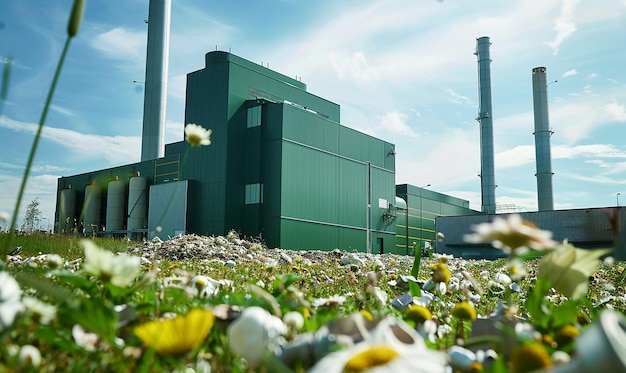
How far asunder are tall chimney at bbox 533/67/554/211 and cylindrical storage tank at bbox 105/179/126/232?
A: 2317 cm

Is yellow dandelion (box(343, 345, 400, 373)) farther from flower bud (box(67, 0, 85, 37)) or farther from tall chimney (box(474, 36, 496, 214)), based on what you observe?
tall chimney (box(474, 36, 496, 214))

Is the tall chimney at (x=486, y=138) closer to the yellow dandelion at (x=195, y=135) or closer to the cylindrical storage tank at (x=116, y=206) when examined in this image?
the cylindrical storage tank at (x=116, y=206)

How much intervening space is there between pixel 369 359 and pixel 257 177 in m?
19.7

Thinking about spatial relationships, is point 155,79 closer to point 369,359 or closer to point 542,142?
point 542,142

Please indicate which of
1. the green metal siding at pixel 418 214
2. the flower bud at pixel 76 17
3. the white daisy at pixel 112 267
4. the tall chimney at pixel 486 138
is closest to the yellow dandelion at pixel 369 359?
the white daisy at pixel 112 267

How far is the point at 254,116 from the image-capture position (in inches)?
818

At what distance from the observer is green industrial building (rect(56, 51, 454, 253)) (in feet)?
64.8

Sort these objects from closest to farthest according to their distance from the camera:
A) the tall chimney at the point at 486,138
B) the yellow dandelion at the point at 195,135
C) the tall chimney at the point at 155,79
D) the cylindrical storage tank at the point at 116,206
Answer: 1. the yellow dandelion at the point at 195,135
2. the cylindrical storage tank at the point at 116,206
3. the tall chimney at the point at 155,79
4. the tall chimney at the point at 486,138

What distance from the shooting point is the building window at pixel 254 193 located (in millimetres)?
19938

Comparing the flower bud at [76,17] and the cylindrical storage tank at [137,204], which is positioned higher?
the cylindrical storage tank at [137,204]

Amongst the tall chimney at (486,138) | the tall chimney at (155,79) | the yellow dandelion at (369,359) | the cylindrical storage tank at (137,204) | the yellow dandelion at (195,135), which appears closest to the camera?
the yellow dandelion at (369,359)

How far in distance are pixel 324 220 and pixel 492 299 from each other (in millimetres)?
17500

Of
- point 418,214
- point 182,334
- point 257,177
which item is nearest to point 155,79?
point 257,177

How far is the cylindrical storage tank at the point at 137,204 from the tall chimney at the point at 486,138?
20.0 meters
